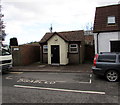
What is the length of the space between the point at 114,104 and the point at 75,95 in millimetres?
1565

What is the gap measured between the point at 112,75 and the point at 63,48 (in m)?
7.53

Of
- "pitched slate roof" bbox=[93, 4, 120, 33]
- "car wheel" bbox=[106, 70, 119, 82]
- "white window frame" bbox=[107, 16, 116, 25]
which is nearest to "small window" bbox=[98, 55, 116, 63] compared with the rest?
"car wheel" bbox=[106, 70, 119, 82]

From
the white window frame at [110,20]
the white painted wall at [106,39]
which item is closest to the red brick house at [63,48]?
the white painted wall at [106,39]

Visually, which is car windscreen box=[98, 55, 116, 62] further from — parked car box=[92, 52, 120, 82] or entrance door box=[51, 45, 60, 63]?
entrance door box=[51, 45, 60, 63]

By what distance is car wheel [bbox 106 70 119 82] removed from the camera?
7633 millimetres

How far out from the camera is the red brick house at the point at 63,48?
14523mm

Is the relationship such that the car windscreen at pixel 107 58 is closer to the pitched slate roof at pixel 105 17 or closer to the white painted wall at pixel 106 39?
the white painted wall at pixel 106 39

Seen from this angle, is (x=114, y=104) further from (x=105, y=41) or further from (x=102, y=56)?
(x=105, y=41)

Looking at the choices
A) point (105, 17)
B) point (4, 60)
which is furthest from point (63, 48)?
point (4, 60)

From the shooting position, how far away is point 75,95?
214 inches

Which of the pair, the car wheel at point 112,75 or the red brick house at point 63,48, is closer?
the car wheel at point 112,75

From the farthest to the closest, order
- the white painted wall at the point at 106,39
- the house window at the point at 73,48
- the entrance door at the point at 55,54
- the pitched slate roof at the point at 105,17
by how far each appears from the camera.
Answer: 1. the house window at the point at 73,48
2. the entrance door at the point at 55,54
3. the pitched slate roof at the point at 105,17
4. the white painted wall at the point at 106,39

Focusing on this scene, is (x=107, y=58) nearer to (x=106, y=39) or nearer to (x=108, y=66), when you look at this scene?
(x=108, y=66)

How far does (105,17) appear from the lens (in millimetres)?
13883
